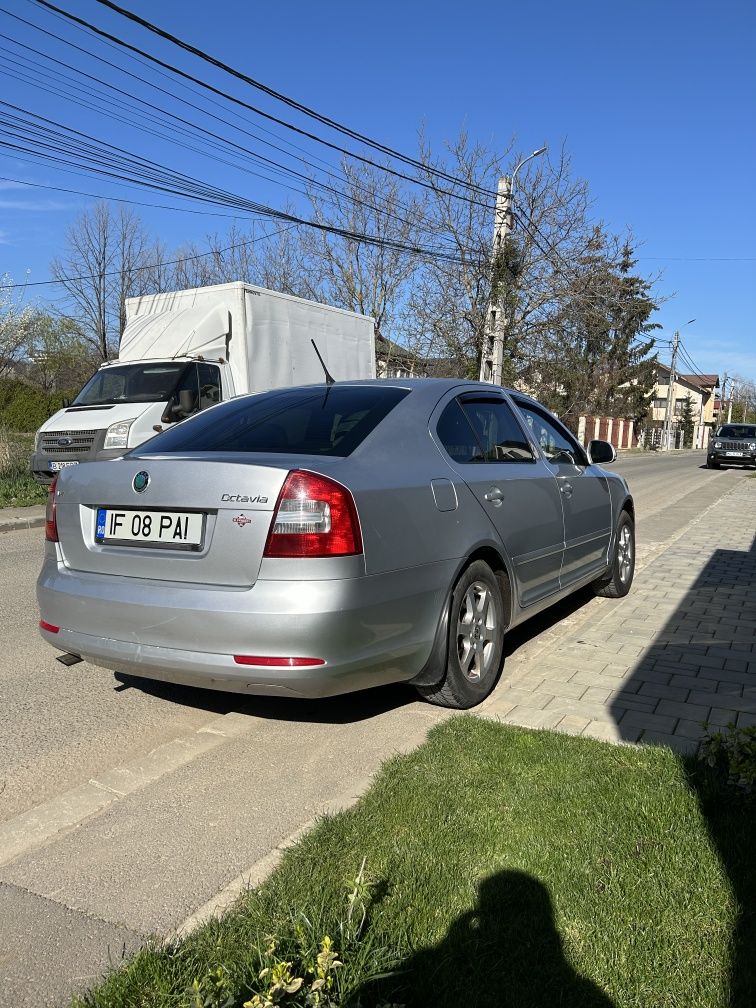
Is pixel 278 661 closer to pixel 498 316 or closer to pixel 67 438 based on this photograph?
pixel 67 438

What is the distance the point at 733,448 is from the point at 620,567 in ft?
89.7

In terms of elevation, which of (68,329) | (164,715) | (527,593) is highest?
(68,329)

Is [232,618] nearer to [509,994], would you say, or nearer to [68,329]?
[509,994]

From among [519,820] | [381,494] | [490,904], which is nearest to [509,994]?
[490,904]

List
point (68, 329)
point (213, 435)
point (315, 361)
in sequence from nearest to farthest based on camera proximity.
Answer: point (213, 435), point (315, 361), point (68, 329)

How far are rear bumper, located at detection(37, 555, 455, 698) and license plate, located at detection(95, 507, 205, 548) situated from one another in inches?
7.0

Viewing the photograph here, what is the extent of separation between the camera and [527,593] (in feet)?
15.8

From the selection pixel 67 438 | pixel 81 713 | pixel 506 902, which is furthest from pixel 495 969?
pixel 67 438

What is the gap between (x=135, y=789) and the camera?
3.32m

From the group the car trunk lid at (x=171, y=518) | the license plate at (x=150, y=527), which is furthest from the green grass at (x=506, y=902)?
the license plate at (x=150, y=527)

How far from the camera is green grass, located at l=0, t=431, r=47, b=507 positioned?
41.9 feet

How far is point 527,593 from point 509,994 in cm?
291

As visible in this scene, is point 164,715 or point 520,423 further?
point 520,423

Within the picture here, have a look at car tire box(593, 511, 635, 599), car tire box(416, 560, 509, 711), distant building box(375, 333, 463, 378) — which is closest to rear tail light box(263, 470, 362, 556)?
car tire box(416, 560, 509, 711)
